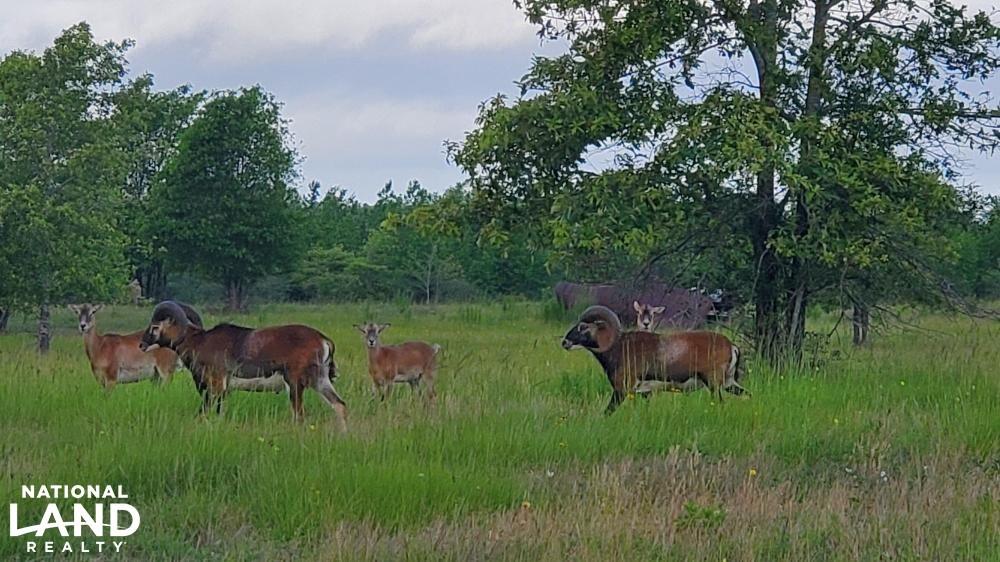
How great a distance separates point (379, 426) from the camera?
902cm

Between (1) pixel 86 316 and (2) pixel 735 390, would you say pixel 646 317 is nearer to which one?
(2) pixel 735 390

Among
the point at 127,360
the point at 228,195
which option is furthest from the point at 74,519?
the point at 228,195

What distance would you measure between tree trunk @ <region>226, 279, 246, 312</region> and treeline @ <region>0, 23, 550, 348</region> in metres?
0.05

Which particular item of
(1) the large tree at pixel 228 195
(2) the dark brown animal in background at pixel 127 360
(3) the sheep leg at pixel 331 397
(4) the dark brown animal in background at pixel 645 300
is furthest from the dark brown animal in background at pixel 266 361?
(1) the large tree at pixel 228 195

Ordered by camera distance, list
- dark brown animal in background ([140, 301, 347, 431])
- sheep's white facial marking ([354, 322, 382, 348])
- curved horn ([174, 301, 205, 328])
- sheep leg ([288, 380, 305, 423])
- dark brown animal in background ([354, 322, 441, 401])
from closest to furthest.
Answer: sheep leg ([288, 380, 305, 423]) → dark brown animal in background ([140, 301, 347, 431]) → curved horn ([174, 301, 205, 328]) → dark brown animal in background ([354, 322, 441, 401]) → sheep's white facial marking ([354, 322, 382, 348])

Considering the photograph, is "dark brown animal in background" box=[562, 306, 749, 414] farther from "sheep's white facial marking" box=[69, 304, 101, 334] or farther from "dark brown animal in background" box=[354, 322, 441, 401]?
"sheep's white facial marking" box=[69, 304, 101, 334]

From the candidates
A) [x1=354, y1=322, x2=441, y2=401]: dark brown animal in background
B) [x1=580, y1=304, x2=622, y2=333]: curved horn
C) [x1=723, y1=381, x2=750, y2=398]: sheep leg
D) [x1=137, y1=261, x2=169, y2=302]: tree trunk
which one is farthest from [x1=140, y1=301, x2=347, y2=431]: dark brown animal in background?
[x1=137, y1=261, x2=169, y2=302]: tree trunk

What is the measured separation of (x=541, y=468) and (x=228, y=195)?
28.1 metres

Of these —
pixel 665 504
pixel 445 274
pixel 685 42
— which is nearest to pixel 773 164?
pixel 685 42

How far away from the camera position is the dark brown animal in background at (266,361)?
984 cm

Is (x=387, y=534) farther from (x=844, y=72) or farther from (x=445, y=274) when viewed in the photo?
(x=445, y=274)

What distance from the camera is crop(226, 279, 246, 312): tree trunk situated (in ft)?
118

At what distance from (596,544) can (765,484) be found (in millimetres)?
2147

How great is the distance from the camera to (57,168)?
19.7m
